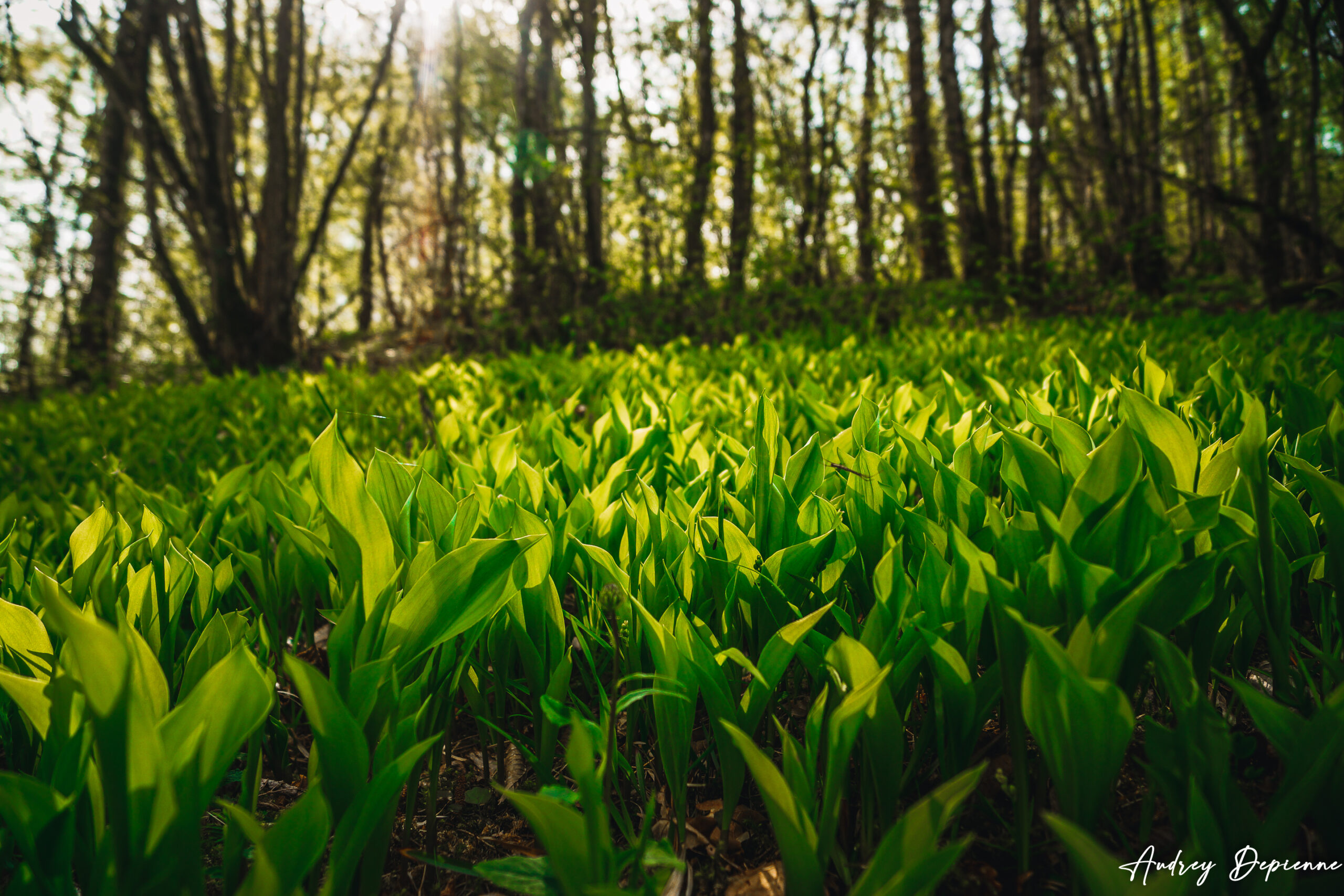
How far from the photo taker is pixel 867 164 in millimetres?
12320

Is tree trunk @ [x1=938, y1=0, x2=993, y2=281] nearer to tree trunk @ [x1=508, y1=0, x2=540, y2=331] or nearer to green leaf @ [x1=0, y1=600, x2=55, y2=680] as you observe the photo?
tree trunk @ [x1=508, y1=0, x2=540, y2=331]

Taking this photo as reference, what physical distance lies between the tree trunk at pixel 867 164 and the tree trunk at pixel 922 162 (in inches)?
27.2

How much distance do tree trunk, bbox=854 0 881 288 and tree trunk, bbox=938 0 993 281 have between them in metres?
1.12

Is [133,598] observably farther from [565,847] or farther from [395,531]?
[565,847]

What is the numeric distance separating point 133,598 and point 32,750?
0.74 ft

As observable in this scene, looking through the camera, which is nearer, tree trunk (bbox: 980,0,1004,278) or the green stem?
the green stem

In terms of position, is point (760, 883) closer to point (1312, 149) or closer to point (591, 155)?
point (591, 155)

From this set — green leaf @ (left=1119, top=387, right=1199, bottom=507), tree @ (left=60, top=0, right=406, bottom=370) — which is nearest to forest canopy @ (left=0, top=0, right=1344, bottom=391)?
tree @ (left=60, top=0, right=406, bottom=370)

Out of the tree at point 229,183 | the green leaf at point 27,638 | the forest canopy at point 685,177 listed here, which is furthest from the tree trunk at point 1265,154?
the tree at point 229,183

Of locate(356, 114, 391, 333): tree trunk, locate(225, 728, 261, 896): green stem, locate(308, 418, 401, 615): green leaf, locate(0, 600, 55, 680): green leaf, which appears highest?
locate(356, 114, 391, 333): tree trunk

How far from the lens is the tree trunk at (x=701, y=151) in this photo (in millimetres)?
9250

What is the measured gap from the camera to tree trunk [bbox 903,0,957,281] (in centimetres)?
878

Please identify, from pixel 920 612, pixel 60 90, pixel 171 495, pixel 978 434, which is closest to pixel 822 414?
pixel 978 434

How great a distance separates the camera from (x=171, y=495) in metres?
1.89
